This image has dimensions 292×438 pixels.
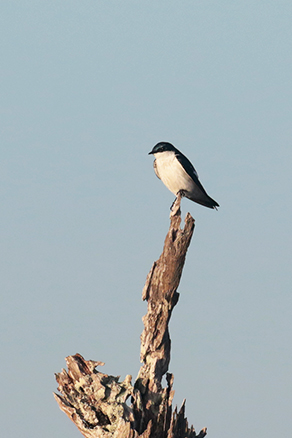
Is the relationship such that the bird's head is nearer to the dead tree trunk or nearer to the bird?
the bird

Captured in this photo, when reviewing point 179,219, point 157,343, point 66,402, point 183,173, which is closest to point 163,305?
point 157,343

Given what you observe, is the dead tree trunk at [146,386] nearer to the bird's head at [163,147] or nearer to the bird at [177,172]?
the bird at [177,172]

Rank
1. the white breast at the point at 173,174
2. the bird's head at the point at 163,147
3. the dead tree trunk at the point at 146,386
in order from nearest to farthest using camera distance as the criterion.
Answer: the dead tree trunk at the point at 146,386
the white breast at the point at 173,174
the bird's head at the point at 163,147

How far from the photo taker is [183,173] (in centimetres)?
1585

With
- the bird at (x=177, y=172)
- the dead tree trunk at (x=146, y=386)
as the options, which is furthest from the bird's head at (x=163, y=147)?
the dead tree trunk at (x=146, y=386)

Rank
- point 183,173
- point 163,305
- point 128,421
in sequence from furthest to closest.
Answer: point 183,173 < point 163,305 < point 128,421

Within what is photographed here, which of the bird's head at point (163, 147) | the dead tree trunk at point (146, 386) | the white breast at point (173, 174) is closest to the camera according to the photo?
the dead tree trunk at point (146, 386)

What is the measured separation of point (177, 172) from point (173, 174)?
12 centimetres

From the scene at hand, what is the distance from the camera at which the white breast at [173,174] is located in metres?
15.9

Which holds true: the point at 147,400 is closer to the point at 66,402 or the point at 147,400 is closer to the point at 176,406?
the point at 176,406

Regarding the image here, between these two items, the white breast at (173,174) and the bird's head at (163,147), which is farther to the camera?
the bird's head at (163,147)

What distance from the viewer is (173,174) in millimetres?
15898

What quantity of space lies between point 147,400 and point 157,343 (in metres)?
1.13

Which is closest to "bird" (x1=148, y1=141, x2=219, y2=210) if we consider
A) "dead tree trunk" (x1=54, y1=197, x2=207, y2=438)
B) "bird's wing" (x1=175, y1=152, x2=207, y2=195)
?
"bird's wing" (x1=175, y1=152, x2=207, y2=195)
